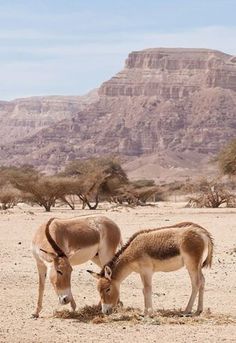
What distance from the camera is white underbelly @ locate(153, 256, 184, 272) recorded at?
12.1 m

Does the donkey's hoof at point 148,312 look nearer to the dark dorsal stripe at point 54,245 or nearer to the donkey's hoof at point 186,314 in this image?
the donkey's hoof at point 186,314

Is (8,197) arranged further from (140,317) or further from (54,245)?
(140,317)

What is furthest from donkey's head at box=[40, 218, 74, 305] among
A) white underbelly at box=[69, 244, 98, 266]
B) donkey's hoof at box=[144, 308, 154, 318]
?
donkey's hoof at box=[144, 308, 154, 318]

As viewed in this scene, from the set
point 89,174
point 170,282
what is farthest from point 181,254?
point 89,174

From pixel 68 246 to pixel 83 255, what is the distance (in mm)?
348

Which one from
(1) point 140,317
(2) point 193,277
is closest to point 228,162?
(2) point 193,277

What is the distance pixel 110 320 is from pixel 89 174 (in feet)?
169

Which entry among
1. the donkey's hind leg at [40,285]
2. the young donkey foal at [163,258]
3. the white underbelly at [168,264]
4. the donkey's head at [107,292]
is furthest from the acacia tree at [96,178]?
the donkey's head at [107,292]

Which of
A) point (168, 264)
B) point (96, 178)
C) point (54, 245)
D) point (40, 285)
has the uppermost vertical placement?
point (54, 245)

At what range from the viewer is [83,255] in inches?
518

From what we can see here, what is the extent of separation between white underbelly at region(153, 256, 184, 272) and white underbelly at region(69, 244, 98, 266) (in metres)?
1.35

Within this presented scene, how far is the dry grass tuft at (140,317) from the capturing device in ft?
38.3

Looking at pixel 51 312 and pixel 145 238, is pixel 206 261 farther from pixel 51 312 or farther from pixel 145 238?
pixel 51 312

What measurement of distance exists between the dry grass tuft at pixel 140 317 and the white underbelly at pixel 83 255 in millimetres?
827
